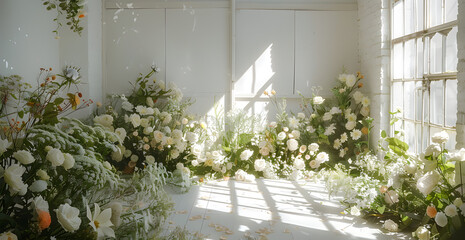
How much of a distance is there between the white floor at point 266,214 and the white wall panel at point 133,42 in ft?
6.11

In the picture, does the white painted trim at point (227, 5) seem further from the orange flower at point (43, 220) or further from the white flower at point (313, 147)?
the orange flower at point (43, 220)

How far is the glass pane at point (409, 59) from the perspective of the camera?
4758 mm

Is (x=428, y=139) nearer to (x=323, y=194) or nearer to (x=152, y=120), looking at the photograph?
(x=323, y=194)

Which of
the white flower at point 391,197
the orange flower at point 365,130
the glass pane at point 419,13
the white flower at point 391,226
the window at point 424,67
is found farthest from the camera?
the orange flower at point 365,130

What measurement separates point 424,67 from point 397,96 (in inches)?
29.3

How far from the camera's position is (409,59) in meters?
4.86

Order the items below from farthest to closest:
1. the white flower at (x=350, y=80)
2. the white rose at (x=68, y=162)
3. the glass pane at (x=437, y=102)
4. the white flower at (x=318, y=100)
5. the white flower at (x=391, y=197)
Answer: the white flower at (x=318, y=100), the white flower at (x=350, y=80), the glass pane at (x=437, y=102), the white flower at (x=391, y=197), the white rose at (x=68, y=162)

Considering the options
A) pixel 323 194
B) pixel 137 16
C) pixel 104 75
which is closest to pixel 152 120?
pixel 104 75

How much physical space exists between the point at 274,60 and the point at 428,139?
236 cm

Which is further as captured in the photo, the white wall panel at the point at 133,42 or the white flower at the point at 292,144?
the white wall panel at the point at 133,42

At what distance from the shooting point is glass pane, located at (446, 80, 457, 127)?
387 cm

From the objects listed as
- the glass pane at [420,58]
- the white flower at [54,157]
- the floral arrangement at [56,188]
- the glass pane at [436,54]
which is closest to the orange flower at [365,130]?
the glass pane at [420,58]

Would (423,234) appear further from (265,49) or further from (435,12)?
(265,49)

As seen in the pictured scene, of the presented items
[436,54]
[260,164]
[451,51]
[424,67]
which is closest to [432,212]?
[451,51]
